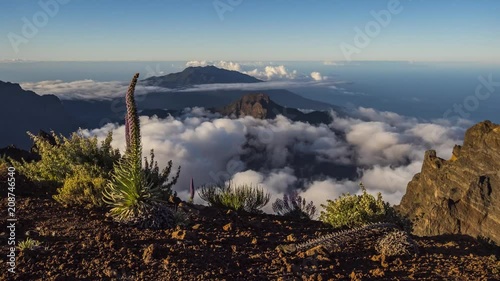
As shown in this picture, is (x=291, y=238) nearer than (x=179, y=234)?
→ No

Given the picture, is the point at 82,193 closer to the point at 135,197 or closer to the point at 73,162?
the point at 73,162

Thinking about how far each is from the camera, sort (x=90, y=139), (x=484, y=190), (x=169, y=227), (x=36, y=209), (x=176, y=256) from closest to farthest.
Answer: (x=176, y=256) → (x=169, y=227) → (x=36, y=209) → (x=90, y=139) → (x=484, y=190)

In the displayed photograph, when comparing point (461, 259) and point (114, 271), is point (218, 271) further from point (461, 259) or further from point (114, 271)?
point (461, 259)

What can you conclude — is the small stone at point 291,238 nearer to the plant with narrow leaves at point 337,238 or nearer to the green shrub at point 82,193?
the plant with narrow leaves at point 337,238

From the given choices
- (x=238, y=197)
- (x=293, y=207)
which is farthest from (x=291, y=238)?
(x=293, y=207)

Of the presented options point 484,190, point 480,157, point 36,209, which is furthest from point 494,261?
point 480,157

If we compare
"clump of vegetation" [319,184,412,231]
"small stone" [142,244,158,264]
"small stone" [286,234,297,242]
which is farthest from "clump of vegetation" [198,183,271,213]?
"small stone" [142,244,158,264]
